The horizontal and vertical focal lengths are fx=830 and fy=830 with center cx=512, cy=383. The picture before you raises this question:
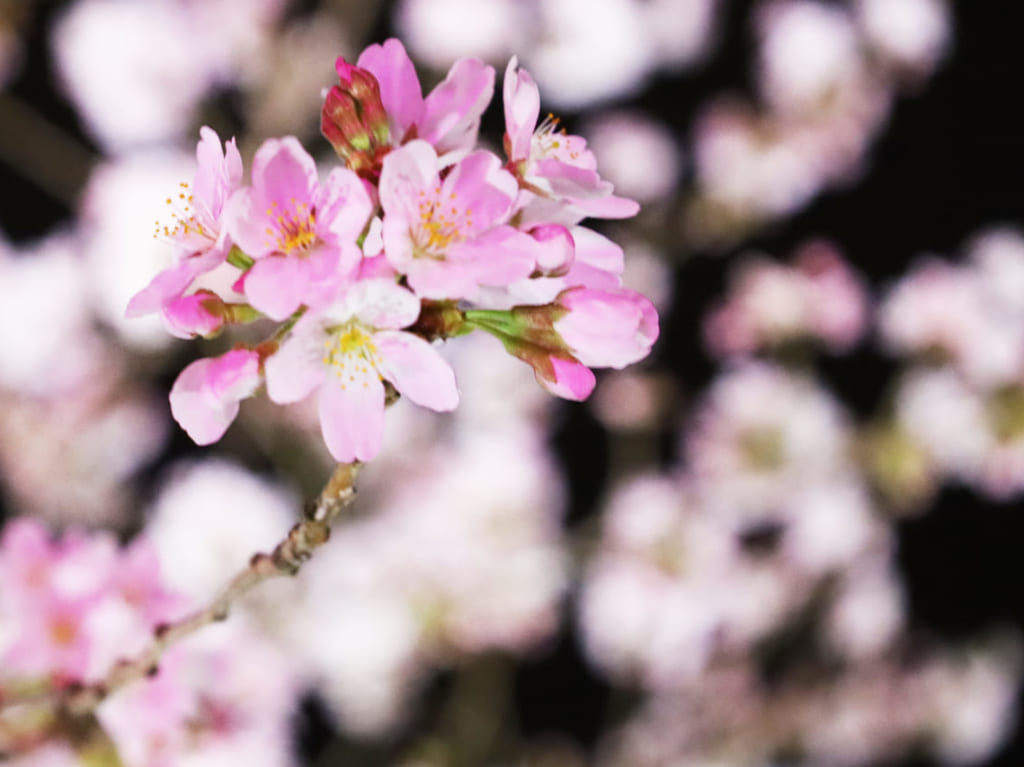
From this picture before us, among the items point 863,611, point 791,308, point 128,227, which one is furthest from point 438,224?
point 863,611

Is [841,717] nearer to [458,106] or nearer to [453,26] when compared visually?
[453,26]

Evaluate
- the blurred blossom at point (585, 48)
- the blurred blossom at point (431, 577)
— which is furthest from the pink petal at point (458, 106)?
the blurred blossom at point (585, 48)

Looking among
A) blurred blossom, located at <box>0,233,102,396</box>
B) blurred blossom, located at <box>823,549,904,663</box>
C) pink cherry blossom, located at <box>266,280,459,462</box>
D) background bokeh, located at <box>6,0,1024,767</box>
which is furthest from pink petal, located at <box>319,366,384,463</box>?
blurred blossom, located at <box>823,549,904,663</box>

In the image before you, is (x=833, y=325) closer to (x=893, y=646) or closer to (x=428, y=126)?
(x=893, y=646)

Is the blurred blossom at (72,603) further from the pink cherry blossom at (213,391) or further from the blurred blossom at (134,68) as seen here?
the blurred blossom at (134,68)

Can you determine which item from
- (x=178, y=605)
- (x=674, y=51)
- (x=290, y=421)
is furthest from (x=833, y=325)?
(x=178, y=605)

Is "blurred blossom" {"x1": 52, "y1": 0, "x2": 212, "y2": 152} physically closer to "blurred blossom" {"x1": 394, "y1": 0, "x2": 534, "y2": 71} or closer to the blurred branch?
the blurred branch
